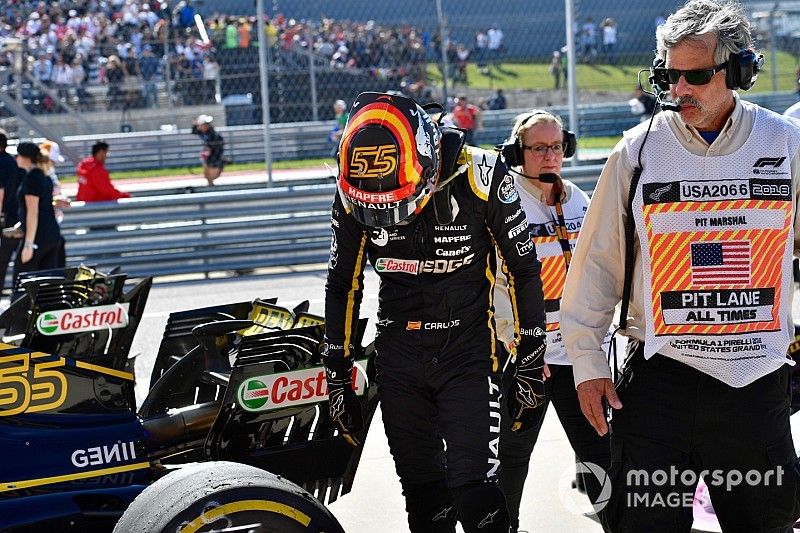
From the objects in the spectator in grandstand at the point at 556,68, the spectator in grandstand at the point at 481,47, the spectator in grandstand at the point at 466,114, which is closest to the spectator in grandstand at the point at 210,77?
the spectator in grandstand at the point at 466,114

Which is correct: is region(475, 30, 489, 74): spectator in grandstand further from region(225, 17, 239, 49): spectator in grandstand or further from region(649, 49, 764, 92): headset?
region(649, 49, 764, 92): headset

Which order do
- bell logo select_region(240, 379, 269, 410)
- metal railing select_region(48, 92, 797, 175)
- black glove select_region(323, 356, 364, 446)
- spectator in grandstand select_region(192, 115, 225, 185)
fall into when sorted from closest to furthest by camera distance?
black glove select_region(323, 356, 364, 446) < bell logo select_region(240, 379, 269, 410) < metal railing select_region(48, 92, 797, 175) < spectator in grandstand select_region(192, 115, 225, 185)

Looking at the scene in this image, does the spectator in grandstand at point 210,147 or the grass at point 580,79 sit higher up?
the grass at point 580,79

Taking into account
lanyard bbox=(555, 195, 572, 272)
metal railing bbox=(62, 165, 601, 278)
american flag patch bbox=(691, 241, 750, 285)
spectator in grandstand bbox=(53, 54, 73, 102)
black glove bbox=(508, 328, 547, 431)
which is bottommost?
metal railing bbox=(62, 165, 601, 278)

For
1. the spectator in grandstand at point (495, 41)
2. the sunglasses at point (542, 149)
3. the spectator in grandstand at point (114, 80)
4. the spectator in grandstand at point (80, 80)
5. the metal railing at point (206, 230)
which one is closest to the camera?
the sunglasses at point (542, 149)

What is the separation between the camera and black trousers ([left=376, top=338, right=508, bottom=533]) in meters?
3.71

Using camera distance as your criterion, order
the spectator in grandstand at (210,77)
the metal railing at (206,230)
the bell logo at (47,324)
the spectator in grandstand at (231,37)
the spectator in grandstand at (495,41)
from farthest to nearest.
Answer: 1. the spectator in grandstand at (210,77)
2. the spectator in grandstand at (231,37)
3. the spectator in grandstand at (495,41)
4. the metal railing at (206,230)
5. the bell logo at (47,324)

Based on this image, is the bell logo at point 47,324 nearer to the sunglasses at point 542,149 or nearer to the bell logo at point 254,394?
the bell logo at point 254,394

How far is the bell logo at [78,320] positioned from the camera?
6.14 metres

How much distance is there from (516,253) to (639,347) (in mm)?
748

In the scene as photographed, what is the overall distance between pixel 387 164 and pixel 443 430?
2.98 ft

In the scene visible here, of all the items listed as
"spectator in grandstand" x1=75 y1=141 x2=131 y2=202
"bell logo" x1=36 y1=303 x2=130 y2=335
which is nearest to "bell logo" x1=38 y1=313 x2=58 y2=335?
"bell logo" x1=36 y1=303 x2=130 y2=335

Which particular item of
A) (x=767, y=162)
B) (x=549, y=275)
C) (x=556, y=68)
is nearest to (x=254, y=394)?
(x=549, y=275)

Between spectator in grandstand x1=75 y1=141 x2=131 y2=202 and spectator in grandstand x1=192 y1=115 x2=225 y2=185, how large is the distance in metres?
3.11
